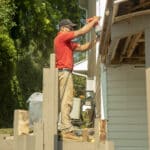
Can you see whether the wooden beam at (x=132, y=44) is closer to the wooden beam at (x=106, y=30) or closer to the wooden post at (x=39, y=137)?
the wooden beam at (x=106, y=30)

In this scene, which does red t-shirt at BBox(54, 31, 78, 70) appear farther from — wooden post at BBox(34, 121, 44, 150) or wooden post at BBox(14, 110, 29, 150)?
wooden post at BBox(34, 121, 44, 150)

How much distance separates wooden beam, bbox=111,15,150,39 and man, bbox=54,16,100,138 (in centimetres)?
82

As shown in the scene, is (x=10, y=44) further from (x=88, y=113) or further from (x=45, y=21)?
(x=88, y=113)

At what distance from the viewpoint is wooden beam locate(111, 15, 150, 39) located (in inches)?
298

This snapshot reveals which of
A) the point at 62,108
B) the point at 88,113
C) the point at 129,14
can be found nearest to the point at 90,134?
the point at 62,108

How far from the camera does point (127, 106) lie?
41.4 ft

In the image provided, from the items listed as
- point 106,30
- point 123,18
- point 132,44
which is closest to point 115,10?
point 123,18

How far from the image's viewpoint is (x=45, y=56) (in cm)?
2975

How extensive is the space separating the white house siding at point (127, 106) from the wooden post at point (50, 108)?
22.4ft

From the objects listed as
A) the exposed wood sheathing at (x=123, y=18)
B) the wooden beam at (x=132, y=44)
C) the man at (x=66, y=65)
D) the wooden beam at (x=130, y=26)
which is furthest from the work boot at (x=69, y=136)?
the wooden beam at (x=132, y=44)

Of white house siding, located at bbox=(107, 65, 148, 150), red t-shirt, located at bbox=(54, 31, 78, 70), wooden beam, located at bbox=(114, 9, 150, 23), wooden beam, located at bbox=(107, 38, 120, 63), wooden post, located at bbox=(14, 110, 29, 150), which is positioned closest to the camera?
wooden post, located at bbox=(14, 110, 29, 150)

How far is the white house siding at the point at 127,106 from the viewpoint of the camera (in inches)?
489

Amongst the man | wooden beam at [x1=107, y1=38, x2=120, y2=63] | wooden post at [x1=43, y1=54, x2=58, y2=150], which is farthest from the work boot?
wooden beam at [x1=107, y1=38, x2=120, y2=63]

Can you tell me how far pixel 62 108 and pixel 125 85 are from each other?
256 inches
